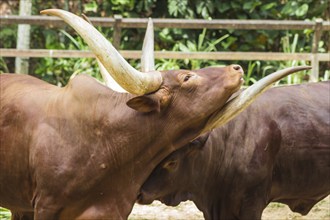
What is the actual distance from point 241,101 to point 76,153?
1.03 m

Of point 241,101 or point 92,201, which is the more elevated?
point 241,101

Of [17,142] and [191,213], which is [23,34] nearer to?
[191,213]

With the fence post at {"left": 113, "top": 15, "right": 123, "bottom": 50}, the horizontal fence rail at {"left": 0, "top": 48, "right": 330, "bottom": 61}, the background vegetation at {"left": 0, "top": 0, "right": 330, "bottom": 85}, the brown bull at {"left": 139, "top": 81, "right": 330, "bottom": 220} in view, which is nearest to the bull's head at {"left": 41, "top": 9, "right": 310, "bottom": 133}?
the brown bull at {"left": 139, "top": 81, "right": 330, "bottom": 220}

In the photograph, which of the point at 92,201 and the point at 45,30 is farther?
the point at 45,30

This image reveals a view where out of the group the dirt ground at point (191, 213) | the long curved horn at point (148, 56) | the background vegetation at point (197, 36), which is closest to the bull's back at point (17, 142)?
the long curved horn at point (148, 56)

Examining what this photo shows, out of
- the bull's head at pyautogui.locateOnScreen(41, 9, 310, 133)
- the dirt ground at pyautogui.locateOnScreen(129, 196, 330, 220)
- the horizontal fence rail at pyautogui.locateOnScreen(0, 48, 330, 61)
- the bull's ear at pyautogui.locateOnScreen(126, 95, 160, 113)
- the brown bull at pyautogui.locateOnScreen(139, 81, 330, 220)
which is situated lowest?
the dirt ground at pyautogui.locateOnScreen(129, 196, 330, 220)

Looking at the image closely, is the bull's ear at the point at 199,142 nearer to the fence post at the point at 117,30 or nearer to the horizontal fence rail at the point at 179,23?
the horizontal fence rail at the point at 179,23

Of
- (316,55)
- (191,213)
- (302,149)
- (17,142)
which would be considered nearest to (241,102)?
(302,149)

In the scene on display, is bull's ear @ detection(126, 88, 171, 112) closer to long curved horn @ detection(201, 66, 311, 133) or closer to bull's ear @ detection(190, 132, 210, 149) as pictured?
long curved horn @ detection(201, 66, 311, 133)

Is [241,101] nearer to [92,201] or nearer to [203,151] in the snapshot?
[203,151]

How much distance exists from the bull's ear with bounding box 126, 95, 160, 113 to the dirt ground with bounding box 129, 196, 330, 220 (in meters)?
3.01

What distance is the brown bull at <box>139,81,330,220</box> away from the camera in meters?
5.47

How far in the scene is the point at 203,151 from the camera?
5492mm

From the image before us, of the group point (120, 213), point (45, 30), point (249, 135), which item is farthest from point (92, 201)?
point (45, 30)
